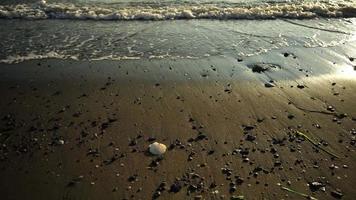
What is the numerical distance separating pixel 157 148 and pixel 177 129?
73 cm

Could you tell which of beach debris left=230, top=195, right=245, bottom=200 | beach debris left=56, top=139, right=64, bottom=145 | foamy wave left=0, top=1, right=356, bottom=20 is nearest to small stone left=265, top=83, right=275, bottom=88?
beach debris left=230, top=195, right=245, bottom=200

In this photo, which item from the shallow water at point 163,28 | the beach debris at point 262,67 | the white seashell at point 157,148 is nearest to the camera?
the white seashell at point 157,148

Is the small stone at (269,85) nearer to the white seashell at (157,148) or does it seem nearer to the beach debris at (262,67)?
the beach debris at (262,67)

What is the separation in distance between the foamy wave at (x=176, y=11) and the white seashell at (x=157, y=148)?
7.54 metres

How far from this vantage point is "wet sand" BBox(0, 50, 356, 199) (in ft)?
18.5

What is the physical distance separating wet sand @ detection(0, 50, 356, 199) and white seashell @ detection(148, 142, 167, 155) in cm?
13

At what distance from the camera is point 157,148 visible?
6266mm

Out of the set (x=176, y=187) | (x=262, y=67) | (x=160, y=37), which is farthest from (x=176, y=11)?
(x=176, y=187)

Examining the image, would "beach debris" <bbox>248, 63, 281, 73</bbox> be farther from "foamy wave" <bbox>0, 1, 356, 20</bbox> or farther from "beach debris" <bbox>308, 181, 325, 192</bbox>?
"foamy wave" <bbox>0, 1, 356, 20</bbox>

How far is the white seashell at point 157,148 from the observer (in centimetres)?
623

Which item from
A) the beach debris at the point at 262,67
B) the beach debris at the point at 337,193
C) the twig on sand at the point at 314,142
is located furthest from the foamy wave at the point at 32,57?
the beach debris at the point at 337,193

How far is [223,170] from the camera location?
5.90 m

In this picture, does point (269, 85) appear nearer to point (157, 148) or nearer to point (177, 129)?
point (177, 129)

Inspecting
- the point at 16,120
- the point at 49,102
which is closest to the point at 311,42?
the point at 49,102
